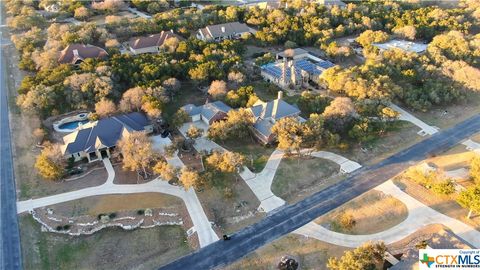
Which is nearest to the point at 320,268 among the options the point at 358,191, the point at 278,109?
the point at 358,191

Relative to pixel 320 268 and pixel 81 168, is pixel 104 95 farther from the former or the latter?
pixel 320 268

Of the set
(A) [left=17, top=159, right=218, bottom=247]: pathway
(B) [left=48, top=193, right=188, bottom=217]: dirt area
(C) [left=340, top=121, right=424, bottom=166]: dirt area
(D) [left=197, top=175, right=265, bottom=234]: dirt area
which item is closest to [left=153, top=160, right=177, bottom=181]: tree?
(A) [left=17, top=159, right=218, bottom=247]: pathway

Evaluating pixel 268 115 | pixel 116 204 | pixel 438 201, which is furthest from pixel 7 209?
pixel 438 201

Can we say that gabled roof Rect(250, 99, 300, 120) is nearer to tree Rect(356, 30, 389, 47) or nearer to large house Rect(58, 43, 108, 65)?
tree Rect(356, 30, 389, 47)

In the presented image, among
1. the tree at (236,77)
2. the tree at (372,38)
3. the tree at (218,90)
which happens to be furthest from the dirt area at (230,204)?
the tree at (372,38)

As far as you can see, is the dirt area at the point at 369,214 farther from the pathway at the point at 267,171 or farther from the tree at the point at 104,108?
the tree at the point at 104,108

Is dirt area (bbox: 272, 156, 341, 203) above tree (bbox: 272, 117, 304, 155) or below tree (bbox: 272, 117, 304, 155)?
below

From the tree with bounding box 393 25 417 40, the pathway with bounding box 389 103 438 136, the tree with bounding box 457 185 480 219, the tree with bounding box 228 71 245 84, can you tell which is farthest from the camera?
the tree with bounding box 393 25 417 40
